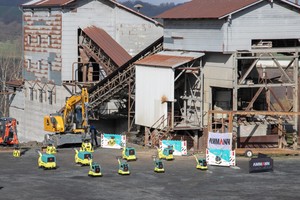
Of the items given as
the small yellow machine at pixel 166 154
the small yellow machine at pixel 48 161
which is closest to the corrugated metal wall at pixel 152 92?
the small yellow machine at pixel 166 154

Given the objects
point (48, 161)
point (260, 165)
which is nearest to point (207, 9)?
point (260, 165)

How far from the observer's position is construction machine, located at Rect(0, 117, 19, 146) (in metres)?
55.0

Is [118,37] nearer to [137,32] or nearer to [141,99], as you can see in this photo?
[137,32]

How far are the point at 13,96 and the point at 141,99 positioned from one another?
26.5 meters

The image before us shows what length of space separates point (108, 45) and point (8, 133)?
1683 cm

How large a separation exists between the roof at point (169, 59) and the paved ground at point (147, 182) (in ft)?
25.7

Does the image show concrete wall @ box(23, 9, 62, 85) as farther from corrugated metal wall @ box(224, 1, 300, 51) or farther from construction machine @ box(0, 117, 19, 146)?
corrugated metal wall @ box(224, 1, 300, 51)

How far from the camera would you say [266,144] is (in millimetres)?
56844

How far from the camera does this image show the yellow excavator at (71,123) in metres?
55.0

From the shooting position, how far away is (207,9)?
186 ft

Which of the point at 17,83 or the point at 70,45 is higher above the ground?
the point at 70,45

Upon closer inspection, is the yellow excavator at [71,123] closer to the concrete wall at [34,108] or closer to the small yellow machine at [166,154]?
the small yellow machine at [166,154]

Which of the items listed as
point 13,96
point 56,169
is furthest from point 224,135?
point 13,96

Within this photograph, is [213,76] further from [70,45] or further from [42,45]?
[42,45]
